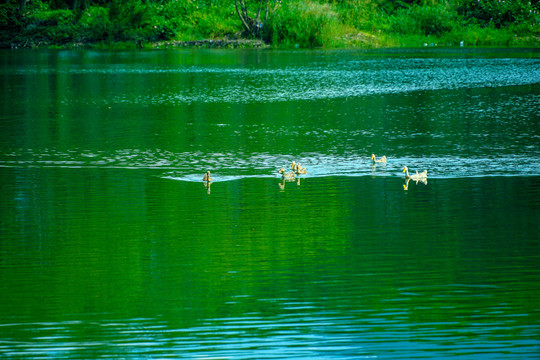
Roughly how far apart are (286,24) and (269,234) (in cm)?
4989

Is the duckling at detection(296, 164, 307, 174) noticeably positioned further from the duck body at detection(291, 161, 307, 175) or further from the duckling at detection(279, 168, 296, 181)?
the duckling at detection(279, 168, 296, 181)

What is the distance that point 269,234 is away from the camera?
1110 centimetres

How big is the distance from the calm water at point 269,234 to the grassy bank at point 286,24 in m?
34.0

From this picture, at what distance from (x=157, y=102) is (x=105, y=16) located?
37606mm

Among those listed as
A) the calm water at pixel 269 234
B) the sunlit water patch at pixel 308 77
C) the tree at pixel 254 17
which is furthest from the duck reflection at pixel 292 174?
the tree at pixel 254 17

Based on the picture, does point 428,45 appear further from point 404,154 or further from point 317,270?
point 317,270

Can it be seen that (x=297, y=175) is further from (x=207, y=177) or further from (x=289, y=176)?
(x=207, y=177)

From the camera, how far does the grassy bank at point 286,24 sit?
5909 cm

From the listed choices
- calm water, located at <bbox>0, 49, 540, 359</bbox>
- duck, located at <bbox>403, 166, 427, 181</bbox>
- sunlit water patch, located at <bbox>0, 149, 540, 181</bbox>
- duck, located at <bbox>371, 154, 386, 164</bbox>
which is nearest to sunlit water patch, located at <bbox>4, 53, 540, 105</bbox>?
calm water, located at <bbox>0, 49, 540, 359</bbox>

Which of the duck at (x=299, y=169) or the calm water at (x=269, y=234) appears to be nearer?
the calm water at (x=269, y=234)

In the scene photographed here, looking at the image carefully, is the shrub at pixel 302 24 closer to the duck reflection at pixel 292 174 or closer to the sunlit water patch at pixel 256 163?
the sunlit water patch at pixel 256 163

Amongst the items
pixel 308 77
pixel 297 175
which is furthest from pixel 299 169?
pixel 308 77

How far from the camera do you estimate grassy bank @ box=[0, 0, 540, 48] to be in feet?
194

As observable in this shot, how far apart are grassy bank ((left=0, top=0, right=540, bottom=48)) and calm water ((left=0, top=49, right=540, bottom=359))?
1337 inches
